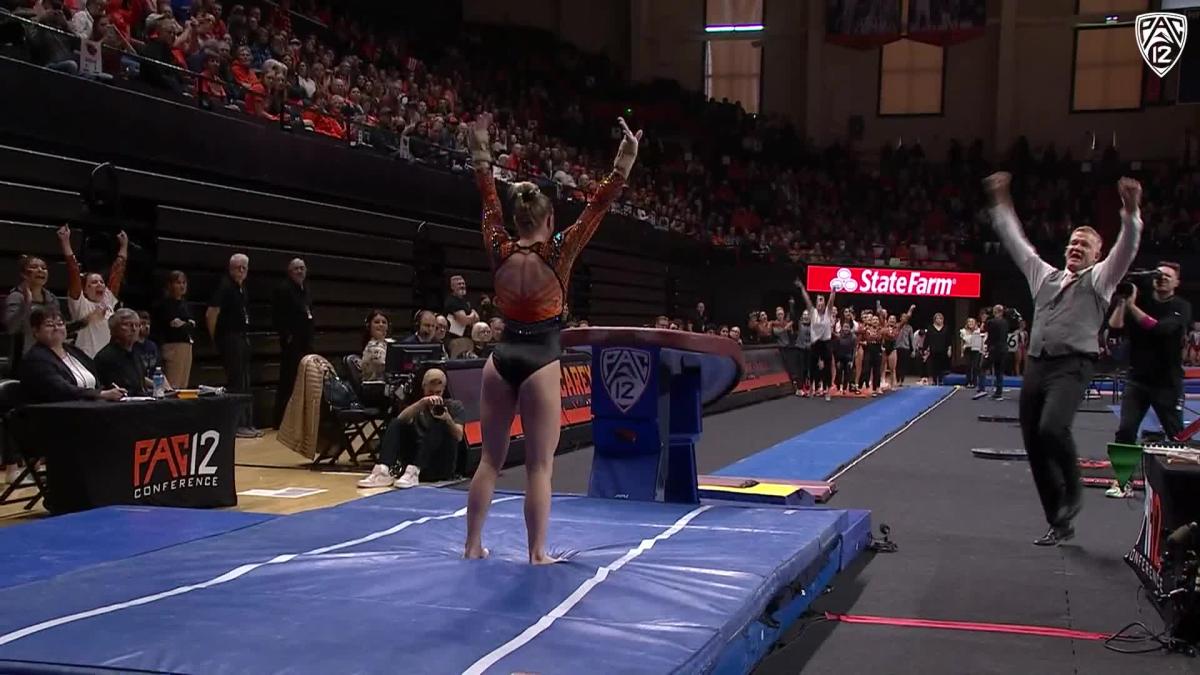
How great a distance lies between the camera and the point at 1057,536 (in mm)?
5836

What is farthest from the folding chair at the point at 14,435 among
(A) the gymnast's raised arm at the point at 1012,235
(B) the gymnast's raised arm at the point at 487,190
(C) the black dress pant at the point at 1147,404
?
(C) the black dress pant at the point at 1147,404

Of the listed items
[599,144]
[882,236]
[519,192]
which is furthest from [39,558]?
[882,236]

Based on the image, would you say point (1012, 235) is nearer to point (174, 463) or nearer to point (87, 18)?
point (174, 463)

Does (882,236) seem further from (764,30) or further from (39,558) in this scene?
(39,558)

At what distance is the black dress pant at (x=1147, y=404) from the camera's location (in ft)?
24.0

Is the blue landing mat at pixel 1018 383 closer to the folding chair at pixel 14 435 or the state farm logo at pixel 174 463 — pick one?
the state farm logo at pixel 174 463

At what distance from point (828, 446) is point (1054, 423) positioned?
16.1 ft

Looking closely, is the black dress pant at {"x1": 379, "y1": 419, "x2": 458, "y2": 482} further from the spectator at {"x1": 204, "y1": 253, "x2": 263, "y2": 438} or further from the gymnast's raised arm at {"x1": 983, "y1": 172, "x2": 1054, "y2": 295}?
the gymnast's raised arm at {"x1": 983, "y1": 172, "x2": 1054, "y2": 295}

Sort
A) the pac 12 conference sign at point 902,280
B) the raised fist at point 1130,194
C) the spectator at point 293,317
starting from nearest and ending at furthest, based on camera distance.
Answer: the raised fist at point 1130,194
the spectator at point 293,317
the pac 12 conference sign at point 902,280

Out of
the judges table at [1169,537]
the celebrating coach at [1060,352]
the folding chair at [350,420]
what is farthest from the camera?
Result: the folding chair at [350,420]

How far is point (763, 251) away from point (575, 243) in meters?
22.1

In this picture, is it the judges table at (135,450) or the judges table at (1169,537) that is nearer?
the judges table at (1169,537)

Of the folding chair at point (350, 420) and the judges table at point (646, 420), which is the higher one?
the judges table at point (646, 420)

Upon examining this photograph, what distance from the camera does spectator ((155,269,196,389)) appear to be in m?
9.95
